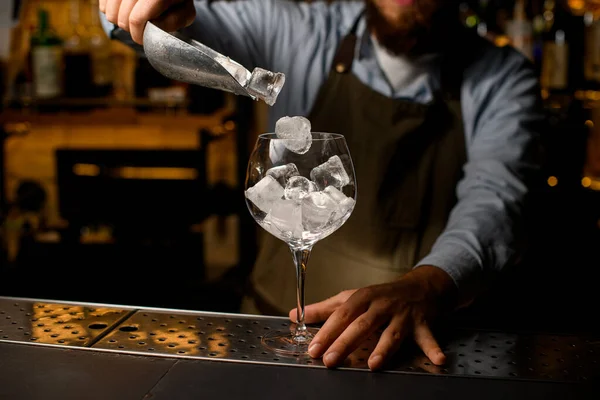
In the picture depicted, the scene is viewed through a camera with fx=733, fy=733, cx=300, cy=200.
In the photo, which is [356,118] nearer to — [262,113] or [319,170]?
[319,170]

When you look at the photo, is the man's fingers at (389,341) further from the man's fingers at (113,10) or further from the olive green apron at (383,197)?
the olive green apron at (383,197)

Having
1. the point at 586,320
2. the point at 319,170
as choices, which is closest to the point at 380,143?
the point at 319,170

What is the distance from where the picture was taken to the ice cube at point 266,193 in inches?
40.3

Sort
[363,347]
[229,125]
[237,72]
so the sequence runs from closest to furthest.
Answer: [237,72], [363,347], [229,125]

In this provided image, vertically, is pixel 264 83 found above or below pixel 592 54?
below

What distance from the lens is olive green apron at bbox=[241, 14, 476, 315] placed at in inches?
76.0

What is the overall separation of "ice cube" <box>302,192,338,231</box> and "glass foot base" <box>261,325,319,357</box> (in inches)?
7.2

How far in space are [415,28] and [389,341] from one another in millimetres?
1130

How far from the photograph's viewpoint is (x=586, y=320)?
9.15 ft

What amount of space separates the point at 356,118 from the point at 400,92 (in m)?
0.15

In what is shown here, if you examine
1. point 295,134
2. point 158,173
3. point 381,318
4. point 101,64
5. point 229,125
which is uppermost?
point 101,64

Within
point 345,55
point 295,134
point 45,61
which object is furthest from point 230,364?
point 45,61

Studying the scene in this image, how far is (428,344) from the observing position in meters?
1.09

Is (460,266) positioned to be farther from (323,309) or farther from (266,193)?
(266,193)
